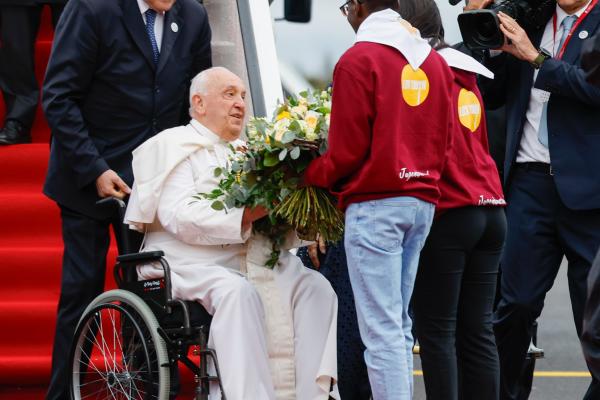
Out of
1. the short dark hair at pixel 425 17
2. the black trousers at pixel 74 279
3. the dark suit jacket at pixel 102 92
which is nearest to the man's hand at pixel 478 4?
the short dark hair at pixel 425 17

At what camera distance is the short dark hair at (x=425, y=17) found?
4871 millimetres

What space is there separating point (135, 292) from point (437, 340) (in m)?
1.30

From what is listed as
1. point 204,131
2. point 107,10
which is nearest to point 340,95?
point 204,131

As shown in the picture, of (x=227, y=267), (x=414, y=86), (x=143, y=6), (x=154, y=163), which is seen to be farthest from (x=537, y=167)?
(x=143, y=6)

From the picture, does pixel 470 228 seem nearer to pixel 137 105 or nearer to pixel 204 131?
pixel 204 131

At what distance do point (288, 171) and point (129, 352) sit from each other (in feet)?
3.33

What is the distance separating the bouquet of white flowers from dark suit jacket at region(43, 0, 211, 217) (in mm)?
671

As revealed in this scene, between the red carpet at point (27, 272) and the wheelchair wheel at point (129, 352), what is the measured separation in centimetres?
80

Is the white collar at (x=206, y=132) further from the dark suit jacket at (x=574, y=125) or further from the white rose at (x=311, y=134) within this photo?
the dark suit jacket at (x=574, y=125)

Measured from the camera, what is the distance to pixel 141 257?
16.5ft

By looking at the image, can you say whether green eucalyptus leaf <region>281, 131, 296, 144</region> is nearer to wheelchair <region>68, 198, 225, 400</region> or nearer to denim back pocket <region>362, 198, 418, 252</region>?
denim back pocket <region>362, 198, 418, 252</region>

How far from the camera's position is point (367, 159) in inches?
179

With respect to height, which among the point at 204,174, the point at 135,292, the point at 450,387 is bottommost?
the point at 450,387

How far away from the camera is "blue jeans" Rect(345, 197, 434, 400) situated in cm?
451
